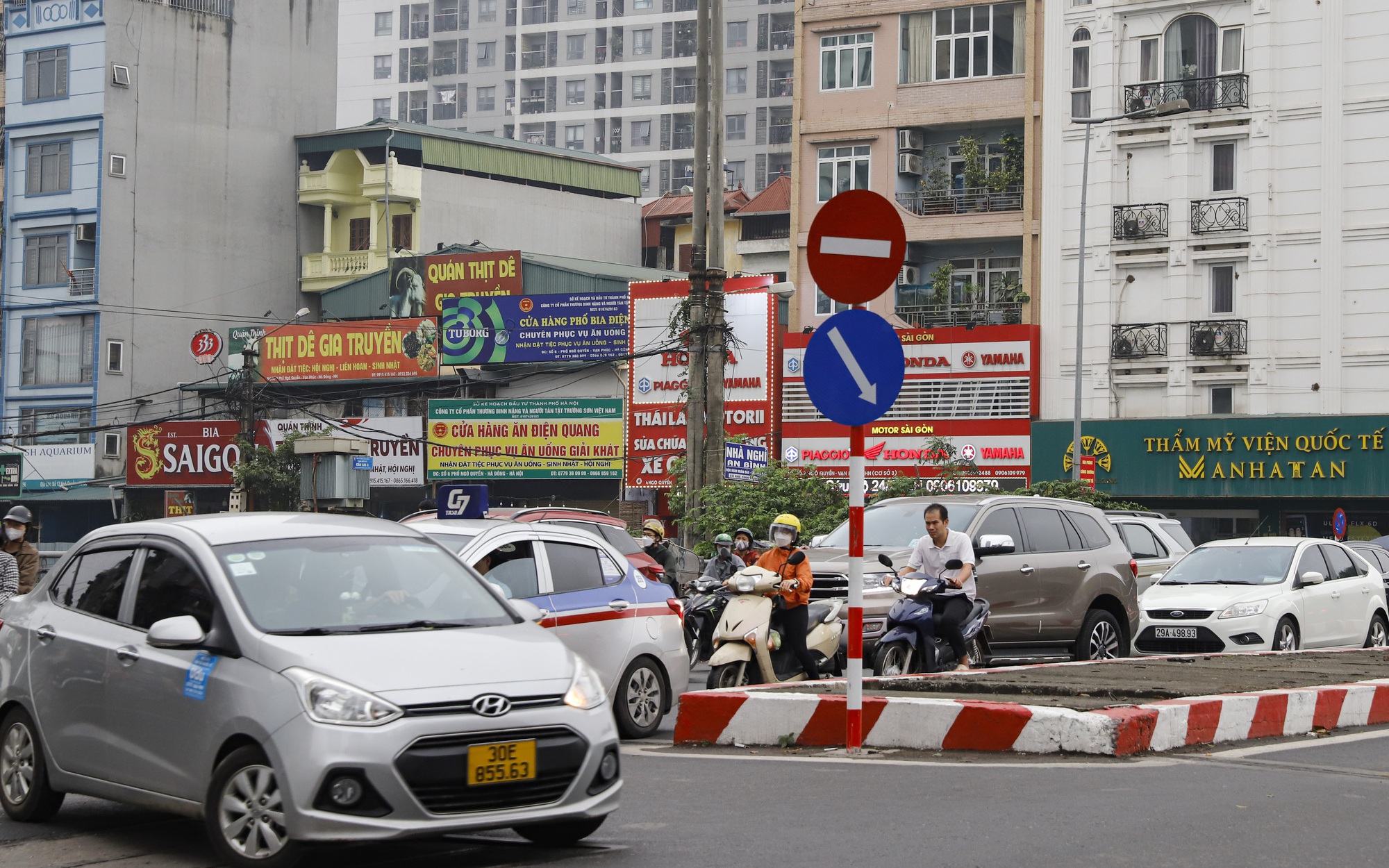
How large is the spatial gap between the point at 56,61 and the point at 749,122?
40.2 metres

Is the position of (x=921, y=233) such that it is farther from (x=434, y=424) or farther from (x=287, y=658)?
(x=287, y=658)

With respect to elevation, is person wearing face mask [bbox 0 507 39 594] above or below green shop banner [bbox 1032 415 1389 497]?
below

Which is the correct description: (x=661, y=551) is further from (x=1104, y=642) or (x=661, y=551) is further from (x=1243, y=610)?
(x=1243, y=610)

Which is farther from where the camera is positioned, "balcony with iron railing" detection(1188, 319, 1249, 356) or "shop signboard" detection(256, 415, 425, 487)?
"shop signboard" detection(256, 415, 425, 487)

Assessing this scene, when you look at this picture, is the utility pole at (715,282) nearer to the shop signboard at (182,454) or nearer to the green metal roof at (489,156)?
the shop signboard at (182,454)

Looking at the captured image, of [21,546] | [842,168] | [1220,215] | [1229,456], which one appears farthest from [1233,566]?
[842,168]

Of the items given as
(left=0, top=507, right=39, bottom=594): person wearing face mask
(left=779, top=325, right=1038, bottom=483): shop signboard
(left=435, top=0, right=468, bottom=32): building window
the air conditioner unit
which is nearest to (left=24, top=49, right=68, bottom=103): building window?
the air conditioner unit

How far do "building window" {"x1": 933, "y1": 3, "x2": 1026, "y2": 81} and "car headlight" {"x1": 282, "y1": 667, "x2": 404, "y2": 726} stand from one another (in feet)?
131

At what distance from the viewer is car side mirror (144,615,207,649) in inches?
268

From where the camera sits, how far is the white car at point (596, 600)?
11.6m

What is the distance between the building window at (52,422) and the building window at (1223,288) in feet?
118

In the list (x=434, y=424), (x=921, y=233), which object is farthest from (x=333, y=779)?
(x=434, y=424)

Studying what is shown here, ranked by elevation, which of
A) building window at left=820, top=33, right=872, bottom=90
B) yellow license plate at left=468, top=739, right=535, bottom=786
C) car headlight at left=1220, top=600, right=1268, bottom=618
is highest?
building window at left=820, top=33, right=872, bottom=90

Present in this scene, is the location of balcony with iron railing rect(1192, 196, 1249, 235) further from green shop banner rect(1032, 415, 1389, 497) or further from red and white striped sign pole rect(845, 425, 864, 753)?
red and white striped sign pole rect(845, 425, 864, 753)
